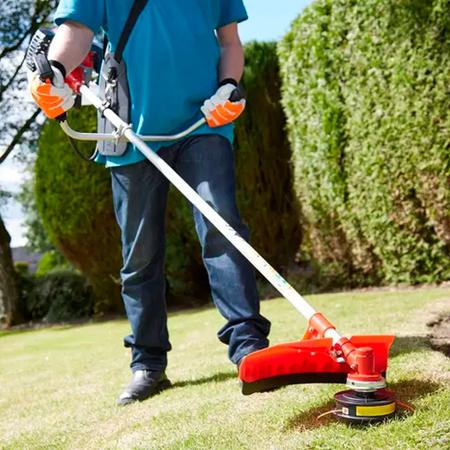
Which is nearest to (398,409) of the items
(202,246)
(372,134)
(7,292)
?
(202,246)

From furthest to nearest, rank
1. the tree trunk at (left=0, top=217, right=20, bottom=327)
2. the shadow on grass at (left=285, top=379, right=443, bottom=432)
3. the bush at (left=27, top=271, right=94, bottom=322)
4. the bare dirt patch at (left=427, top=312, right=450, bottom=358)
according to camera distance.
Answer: the tree trunk at (left=0, top=217, right=20, bottom=327) → the bush at (left=27, top=271, right=94, bottom=322) → the bare dirt patch at (left=427, top=312, right=450, bottom=358) → the shadow on grass at (left=285, top=379, right=443, bottom=432)

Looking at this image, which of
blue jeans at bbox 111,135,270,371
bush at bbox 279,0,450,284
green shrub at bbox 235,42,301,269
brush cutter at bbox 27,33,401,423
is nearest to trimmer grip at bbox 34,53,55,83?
blue jeans at bbox 111,135,270,371

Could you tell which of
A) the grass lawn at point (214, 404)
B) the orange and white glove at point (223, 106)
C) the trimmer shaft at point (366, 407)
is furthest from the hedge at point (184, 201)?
the trimmer shaft at point (366, 407)

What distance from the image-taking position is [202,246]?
303 cm

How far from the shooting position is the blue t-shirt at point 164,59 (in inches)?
121

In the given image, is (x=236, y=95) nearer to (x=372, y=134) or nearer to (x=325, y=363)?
(x=325, y=363)

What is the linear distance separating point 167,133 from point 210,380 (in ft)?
3.52

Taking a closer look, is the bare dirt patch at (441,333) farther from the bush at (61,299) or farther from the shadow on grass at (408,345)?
the bush at (61,299)

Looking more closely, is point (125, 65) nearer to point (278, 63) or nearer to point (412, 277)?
point (412, 277)

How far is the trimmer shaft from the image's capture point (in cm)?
219

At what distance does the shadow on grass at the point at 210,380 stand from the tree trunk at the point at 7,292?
318 inches

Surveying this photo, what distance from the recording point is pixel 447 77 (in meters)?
6.15

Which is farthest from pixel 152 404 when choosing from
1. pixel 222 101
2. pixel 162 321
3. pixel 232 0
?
pixel 232 0

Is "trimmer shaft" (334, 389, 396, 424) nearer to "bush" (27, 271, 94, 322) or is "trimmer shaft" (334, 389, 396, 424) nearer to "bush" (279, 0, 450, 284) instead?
"bush" (279, 0, 450, 284)
